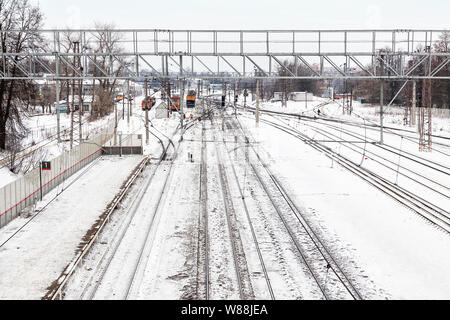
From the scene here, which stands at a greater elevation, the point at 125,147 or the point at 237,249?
the point at 125,147

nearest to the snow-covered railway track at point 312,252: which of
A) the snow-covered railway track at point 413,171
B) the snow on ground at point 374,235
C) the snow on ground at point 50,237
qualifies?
the snow on ground at point 374,235

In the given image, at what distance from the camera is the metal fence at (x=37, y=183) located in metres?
19.4

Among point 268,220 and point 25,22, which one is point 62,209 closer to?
point 268,220

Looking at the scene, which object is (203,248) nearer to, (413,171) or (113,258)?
(113,258)

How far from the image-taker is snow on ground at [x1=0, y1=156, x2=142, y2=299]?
13.6m

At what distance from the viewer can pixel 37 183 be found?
75.4 ft

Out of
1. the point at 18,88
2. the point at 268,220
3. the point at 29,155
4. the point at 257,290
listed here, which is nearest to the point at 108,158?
the point at 29,155

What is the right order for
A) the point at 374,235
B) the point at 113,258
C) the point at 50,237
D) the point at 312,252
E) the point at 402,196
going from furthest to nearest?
the point at 402,196 → the point at 374,235 → the point at 50,237 → the point at 312,252 → the point at 113,258

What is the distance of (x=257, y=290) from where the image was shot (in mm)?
13219

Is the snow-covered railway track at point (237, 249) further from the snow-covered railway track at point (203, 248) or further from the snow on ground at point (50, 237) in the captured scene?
the snow on ground at point (50, 237)

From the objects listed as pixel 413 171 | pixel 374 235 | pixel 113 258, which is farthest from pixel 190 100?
pixel 113 258

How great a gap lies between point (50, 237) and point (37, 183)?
608 cm

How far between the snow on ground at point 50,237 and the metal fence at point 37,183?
490 millimetres

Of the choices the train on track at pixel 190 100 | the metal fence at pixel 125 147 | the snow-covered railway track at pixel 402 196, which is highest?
the train on track at pixel 190 100
